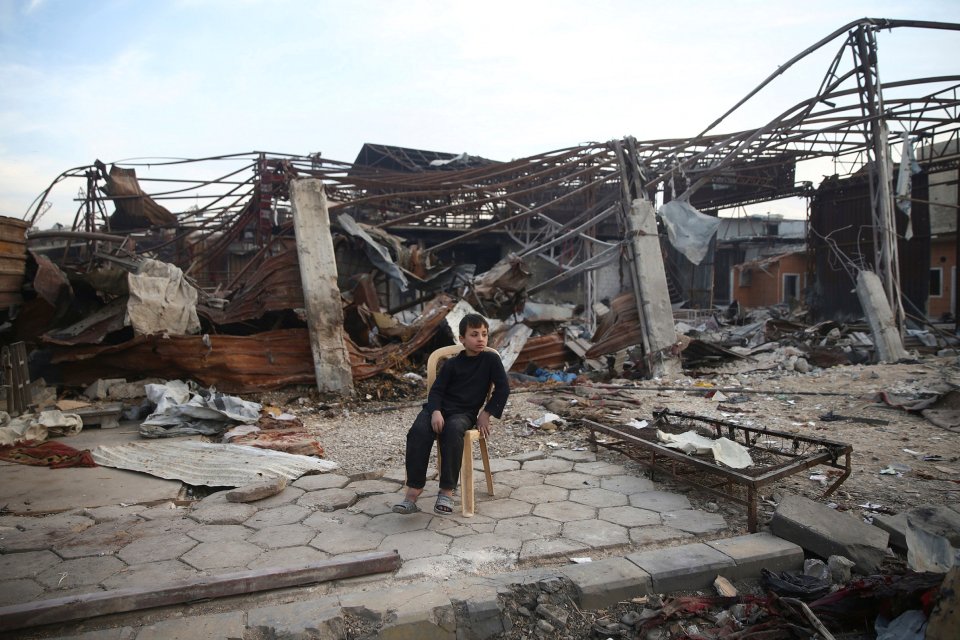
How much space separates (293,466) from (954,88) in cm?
997

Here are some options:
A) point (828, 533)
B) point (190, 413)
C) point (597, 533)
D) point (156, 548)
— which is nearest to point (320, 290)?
point (190, 413)

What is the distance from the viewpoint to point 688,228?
8.48 metres

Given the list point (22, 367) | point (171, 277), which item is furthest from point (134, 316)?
point (22, 367)

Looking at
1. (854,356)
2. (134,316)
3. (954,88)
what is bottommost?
(854,356)

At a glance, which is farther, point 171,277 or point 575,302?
point 575,302

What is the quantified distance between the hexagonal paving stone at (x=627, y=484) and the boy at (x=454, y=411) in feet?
3.34

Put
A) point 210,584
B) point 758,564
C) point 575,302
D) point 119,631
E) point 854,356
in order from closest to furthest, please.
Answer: point 119,631, point 210,584, point 758,564, point 854,356, point 575,302

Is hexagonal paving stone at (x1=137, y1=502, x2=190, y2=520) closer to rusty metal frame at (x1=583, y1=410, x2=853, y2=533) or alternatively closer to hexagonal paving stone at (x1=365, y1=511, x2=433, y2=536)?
hexagonal paving stone at (x1=365, y1=511, x2=433, y2=536)

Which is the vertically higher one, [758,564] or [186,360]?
[186,360]

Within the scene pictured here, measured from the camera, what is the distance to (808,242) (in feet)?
49.1

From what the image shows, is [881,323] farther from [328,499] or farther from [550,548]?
[328,499]

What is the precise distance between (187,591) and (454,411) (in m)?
1.65

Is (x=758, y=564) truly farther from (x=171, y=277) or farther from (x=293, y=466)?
(x=171, y=277)

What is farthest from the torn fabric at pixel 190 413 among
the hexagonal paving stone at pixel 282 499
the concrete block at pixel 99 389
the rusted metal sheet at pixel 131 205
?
the rusted metal sheet at pixel 131 205
